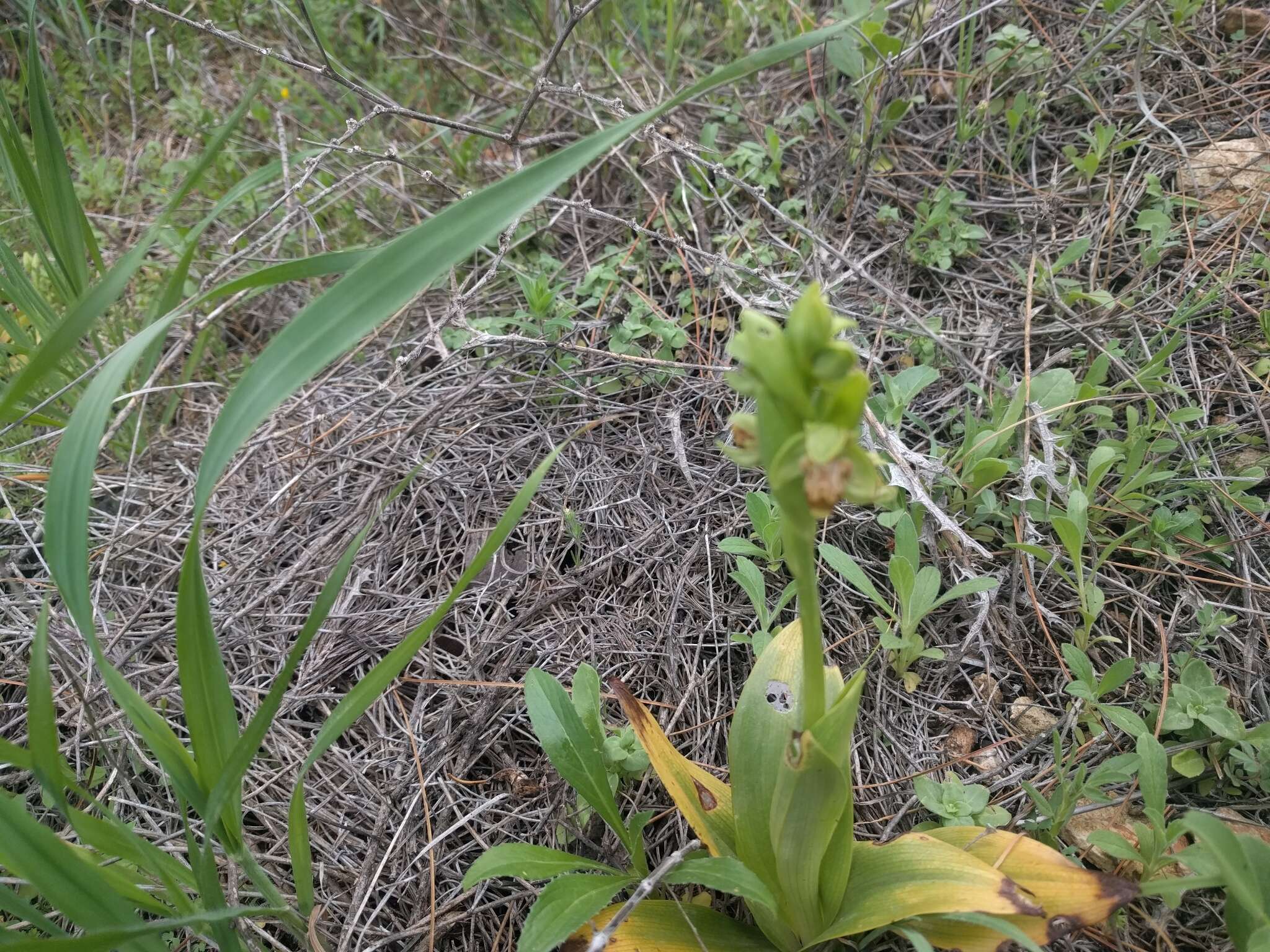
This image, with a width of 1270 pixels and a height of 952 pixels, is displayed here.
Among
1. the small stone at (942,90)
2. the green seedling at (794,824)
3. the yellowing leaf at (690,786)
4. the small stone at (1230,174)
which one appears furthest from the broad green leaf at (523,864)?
the small stone at (942,90)

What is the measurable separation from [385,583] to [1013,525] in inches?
55.8

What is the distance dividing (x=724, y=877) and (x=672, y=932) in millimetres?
192

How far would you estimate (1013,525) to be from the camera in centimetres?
174

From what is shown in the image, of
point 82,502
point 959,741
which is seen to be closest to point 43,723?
point 82,502

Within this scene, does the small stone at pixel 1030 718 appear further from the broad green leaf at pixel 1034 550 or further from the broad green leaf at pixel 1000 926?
the broad green leaf at pixel 1000 926

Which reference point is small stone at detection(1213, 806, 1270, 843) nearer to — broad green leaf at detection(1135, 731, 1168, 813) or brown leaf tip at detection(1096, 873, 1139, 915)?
broad green leaf at detection(1135, 731, 1168, 813)

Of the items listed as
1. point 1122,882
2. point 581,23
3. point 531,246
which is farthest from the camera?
point 581,23

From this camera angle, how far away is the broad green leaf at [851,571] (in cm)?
156

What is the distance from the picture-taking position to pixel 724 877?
1108 mm

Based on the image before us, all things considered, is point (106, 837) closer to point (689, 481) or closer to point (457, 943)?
point (457, 943)

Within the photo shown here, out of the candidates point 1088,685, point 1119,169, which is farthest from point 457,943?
point 1119,169

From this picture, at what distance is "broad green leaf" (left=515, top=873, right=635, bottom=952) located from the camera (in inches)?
42.3

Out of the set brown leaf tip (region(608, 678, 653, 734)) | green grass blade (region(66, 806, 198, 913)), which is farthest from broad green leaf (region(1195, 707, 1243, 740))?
green grass blade (region(66, 806, 198, 913))

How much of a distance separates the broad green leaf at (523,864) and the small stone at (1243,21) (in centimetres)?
301
